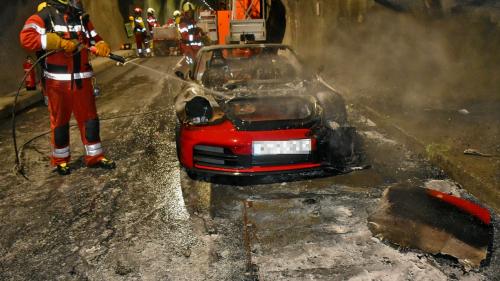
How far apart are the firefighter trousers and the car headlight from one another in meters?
1.31

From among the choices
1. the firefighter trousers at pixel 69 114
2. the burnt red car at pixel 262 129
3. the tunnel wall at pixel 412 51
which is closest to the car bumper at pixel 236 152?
the burnt red car at pixel 262 129

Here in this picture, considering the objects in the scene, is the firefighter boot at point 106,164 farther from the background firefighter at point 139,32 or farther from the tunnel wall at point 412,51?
the background firefighter at point 139,32

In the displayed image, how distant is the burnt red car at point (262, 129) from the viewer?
336 cm

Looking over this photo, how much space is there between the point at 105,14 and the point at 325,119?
855 inches

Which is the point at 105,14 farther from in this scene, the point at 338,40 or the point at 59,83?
the point at 59,83

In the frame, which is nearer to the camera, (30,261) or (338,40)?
(30,261)

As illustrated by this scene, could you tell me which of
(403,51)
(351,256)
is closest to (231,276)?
(351,256)

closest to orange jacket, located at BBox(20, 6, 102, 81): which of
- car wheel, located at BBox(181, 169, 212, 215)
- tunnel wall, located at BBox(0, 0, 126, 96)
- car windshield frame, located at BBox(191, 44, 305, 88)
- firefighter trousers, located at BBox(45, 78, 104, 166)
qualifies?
firefighter trousers, located at BBox(45, 78, 104, 166)

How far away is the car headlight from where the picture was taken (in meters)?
3.53

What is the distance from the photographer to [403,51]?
783 centimetres

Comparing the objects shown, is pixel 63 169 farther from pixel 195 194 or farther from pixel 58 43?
pixel 195 194

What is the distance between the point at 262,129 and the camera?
3357 millimetres

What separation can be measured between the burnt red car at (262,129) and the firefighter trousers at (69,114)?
1041 mm

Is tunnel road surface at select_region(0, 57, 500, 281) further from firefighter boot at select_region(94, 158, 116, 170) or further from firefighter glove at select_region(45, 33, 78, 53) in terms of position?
firefighter glove at select_region(45, 33, 78, 53)
